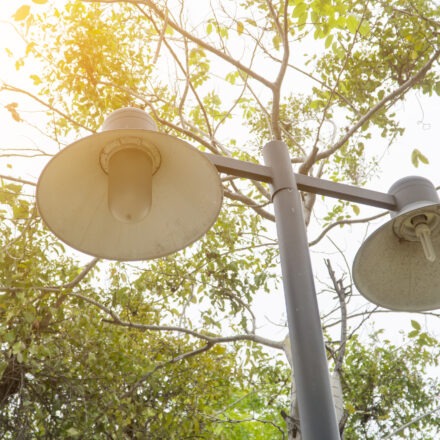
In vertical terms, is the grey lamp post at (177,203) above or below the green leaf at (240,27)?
below

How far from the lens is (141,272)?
6.10 meters

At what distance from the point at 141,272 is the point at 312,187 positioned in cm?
455

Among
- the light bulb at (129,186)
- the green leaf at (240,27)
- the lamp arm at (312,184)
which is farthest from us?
the green leaf at (240,27)

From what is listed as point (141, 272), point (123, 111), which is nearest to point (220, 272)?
point (141, 272)

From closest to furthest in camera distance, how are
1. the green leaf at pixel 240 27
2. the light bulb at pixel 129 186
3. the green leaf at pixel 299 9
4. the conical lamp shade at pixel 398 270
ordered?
the light bulb at pixel 129 186
the conical lamp shade at pixel 398 270
the green leaf at pixel 299 9
the green leaf at pixel 240 27

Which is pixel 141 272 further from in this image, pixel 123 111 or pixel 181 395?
pixel 123 111

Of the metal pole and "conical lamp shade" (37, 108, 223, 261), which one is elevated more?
"conical lamp shade" (37, 108, 223, 261)

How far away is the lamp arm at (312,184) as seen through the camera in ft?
5.90

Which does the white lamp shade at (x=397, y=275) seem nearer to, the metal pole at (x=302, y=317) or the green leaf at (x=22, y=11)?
the metal pole at (x=302, y=317)

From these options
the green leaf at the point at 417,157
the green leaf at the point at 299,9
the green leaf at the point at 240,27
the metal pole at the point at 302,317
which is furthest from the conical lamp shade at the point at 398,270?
the green leaf at the point at 240,27

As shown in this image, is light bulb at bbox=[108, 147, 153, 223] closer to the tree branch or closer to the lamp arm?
the lamp arm

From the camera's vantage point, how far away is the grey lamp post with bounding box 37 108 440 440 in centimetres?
165

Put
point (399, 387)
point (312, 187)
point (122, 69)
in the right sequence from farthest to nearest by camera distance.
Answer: point (399, 387) → point (122, 69) → point (312, 187)

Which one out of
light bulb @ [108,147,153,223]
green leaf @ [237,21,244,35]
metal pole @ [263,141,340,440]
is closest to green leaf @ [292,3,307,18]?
green leaf @ [237,21,244,35]
